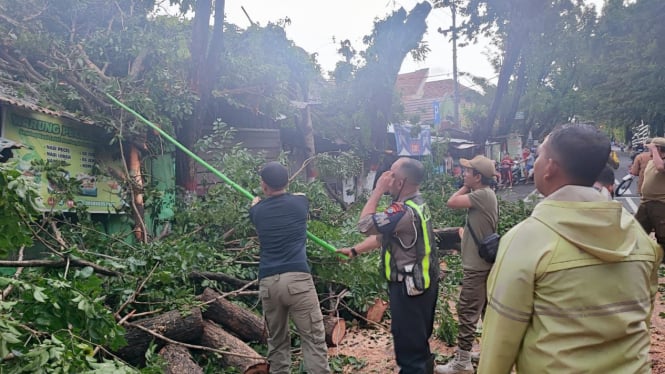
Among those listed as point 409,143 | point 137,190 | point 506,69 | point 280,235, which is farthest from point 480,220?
point 409,143

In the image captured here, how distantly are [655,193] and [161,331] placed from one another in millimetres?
4811

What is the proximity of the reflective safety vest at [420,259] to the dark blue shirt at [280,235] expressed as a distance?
0.68 m

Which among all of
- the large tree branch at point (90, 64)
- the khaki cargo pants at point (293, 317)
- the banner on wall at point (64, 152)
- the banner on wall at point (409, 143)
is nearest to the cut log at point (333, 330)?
the khaki cargo pants at point (293, 317)

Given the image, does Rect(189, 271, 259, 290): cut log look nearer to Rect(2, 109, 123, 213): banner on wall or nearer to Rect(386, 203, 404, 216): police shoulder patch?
Rect(2, 109, 123, 213): banner on wall

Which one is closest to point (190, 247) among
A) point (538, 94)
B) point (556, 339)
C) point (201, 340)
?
point (201, 340)

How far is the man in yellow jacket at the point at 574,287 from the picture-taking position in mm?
1427

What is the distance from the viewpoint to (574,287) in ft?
4.67

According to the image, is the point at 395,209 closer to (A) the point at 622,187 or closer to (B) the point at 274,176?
(B) the point at 274,176

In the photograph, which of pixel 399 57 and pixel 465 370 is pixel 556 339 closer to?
pixel 465 370

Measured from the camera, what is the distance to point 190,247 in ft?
15.2

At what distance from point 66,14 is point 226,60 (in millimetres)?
2351

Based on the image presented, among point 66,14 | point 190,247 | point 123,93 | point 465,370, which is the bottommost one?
point 465,370

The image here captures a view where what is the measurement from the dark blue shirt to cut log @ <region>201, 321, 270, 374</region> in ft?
2.41

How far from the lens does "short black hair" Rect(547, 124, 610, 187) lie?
4.94ft
